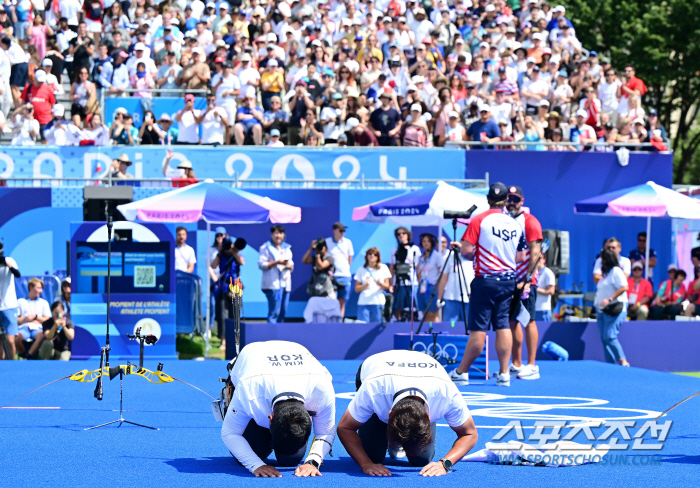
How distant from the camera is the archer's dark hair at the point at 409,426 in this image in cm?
567

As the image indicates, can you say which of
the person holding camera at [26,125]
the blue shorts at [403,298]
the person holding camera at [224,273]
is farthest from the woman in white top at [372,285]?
the person holding camera at [26,125]

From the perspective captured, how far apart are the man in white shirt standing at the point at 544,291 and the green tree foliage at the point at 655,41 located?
20244 mm

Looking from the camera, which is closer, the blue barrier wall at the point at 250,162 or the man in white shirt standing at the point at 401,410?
the man in white shirt standing at the point at 401,410

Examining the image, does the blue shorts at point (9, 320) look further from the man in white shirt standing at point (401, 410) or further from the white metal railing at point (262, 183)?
the man in white shirt standing at point (401, 410)

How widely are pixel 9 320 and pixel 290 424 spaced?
9.36m

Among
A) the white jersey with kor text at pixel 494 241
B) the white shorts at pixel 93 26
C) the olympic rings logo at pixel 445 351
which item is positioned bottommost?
the olympic rings logo at pixel 445 351

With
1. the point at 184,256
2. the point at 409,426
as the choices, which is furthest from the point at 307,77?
the point at 409,426

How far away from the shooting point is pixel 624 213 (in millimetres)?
16594

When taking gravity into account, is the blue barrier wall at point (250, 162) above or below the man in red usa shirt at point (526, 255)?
above

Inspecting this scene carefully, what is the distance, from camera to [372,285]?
628 inches

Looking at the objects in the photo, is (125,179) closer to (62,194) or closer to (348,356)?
(62,194)

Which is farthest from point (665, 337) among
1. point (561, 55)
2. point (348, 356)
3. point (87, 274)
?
point (561, 55)
